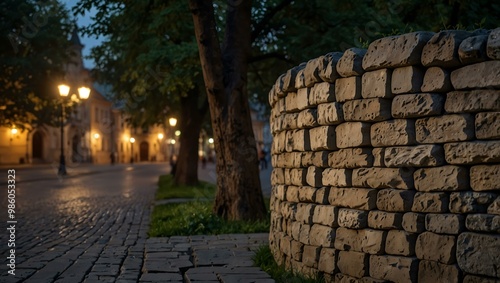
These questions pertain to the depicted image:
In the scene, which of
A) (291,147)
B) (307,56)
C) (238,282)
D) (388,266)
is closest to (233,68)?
(307,56)

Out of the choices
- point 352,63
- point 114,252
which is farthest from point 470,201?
point 114,252

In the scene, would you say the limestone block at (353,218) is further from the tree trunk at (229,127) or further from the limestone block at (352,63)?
the tree trunk at (229,127)

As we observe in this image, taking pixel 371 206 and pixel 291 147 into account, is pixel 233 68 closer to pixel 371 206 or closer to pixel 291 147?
pixel 291 147

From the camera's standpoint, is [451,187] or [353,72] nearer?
[451,187]

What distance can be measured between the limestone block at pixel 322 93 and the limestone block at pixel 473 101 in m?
1.28

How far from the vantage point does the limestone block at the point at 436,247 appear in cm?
441

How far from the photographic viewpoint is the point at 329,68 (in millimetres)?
5543

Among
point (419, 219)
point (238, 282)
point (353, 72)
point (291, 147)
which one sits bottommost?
point (238, 282)

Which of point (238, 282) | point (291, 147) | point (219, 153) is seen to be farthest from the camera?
point (219, 153)

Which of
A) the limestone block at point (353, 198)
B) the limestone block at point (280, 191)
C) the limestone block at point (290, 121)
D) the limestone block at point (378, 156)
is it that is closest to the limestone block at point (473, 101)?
the limestone block at point (378, 156)

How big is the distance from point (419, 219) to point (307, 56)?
31.0ft

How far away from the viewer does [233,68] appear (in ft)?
36.6

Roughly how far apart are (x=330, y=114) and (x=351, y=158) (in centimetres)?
48

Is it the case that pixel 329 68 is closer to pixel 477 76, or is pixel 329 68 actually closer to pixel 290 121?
pixel 290 121
